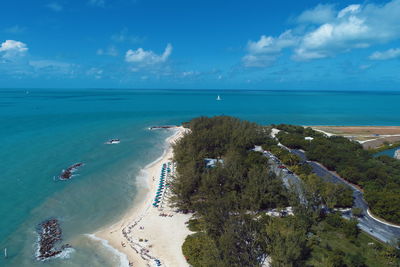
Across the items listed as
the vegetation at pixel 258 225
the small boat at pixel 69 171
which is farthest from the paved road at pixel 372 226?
the small boat at pixel 69 171

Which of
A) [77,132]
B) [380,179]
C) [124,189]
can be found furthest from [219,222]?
[77,132]

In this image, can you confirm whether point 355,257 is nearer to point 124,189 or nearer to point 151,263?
point 151,263

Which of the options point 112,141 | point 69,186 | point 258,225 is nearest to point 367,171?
point 258,225

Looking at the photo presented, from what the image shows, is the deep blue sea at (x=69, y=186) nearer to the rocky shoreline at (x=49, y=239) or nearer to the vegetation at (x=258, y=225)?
the rocky shoreline at (x=49, y=239)

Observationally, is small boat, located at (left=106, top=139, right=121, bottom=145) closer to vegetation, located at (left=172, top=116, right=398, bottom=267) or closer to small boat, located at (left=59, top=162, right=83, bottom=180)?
small boat, located at (left=59, top=162, right=83, bottom=180)

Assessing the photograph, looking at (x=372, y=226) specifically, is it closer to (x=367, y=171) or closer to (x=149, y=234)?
(x=367, y=171)

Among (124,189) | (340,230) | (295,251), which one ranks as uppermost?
(295,251)

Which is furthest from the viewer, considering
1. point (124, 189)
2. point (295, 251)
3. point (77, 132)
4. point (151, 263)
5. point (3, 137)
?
point (77, 132)
